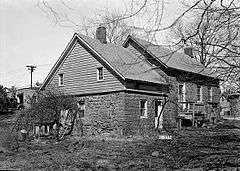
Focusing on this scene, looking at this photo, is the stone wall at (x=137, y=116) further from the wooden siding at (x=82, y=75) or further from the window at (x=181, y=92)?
the window at (x=181, y=92)

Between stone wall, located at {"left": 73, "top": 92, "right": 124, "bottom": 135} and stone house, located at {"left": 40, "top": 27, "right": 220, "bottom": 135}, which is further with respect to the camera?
stone house, located at {"left": 40, "top": 27, "right": 220, "bottom": 135}

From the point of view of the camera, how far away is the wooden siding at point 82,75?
23812 millimetres

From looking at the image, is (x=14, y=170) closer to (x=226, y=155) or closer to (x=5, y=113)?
(x=226, y=155)

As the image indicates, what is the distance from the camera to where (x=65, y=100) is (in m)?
23.4

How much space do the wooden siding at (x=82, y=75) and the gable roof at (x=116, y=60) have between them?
1.40ft

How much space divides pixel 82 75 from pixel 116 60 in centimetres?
292

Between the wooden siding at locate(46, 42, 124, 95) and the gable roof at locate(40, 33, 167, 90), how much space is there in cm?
43

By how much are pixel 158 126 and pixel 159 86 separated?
301 centimetres

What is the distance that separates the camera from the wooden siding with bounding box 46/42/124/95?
Answer: 23812 millimetres

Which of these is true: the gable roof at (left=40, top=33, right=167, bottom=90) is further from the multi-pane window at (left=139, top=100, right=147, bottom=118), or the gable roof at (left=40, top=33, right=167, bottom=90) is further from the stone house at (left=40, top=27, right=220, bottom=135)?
the multi-pane window at (left=139, top=100, right=147, bottom=118)

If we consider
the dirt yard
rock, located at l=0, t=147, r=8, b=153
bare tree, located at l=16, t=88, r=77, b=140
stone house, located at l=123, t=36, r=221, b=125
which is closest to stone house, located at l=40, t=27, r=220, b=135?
stone house, located at l=123, t=36, r=221, b=125

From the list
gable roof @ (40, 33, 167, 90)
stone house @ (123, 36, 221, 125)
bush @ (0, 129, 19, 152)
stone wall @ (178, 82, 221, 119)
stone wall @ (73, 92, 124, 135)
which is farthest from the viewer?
stone wall @ (178, 82, 221, 119)

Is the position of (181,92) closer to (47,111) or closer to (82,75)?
(82,75)

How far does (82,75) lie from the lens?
84.6ft
